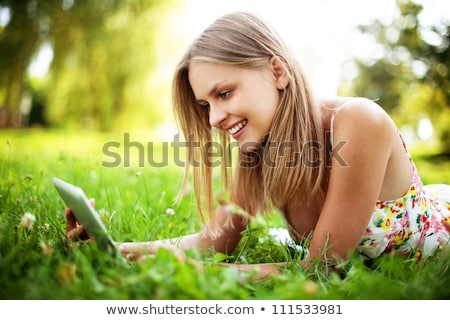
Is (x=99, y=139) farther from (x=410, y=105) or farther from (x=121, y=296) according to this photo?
(x=121, y=296)

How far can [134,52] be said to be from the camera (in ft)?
25.7

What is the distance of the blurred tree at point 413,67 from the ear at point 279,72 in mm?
687

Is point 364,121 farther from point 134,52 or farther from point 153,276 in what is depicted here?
point 134,52

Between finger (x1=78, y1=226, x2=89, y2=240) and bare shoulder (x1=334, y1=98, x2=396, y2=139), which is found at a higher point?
bare shoulder (x1=334, y1=98, x2=396, y2=139)

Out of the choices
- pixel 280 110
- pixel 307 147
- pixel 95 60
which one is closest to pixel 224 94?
pixel 280 110

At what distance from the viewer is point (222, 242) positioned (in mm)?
1704

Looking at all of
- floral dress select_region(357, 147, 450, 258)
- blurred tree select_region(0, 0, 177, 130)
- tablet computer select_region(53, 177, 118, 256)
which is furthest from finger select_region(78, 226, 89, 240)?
blurred tree select_region(0, 0, 177, 130)

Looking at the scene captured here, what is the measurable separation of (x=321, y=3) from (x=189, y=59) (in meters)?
5.44

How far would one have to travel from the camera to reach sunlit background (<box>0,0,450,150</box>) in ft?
21.9

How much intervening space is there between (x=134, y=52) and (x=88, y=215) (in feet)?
23.3

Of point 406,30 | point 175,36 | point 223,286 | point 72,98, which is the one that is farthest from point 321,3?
point 223,286

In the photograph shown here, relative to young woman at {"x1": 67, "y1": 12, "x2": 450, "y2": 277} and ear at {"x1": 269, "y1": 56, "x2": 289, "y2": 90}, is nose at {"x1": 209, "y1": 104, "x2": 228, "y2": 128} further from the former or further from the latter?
ear at {"x1": 269, "y1": 56, "x2": 289, "y2": 90}

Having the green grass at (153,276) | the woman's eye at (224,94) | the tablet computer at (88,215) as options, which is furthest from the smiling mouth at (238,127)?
the tablet computer at (88,215)

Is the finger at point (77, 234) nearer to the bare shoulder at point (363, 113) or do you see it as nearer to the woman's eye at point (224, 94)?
the woman's eye at point (224, 94)
